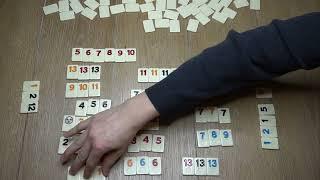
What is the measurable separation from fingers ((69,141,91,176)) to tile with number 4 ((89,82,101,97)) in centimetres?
21

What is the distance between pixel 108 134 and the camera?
870mm

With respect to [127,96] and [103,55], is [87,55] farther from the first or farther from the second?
[127,96]

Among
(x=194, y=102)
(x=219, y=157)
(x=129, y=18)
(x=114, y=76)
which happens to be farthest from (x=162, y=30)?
(x=219, y=157)

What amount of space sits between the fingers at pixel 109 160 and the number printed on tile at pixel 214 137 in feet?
0.84

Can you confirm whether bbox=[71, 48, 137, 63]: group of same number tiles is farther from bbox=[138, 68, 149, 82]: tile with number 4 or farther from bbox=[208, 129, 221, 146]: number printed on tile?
bbox=[208, 129, 221, 146]: number printed on tile

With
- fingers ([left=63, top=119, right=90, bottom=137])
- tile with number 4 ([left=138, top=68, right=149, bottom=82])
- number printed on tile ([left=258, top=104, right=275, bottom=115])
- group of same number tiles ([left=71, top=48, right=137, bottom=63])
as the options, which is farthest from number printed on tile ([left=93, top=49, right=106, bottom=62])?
number printed on tile ([left=258, top=104, right=275, bottom=115])

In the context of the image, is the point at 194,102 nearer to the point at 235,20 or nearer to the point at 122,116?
the point at 122,116

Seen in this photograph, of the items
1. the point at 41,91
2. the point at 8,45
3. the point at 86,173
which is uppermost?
the point at 8,45

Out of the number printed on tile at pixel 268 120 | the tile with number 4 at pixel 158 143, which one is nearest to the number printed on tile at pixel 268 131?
the number printed on tile at pixel 268 120

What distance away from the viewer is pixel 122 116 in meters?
0.90

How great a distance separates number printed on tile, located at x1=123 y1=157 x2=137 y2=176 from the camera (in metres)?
0.97

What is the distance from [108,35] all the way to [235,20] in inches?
16.8

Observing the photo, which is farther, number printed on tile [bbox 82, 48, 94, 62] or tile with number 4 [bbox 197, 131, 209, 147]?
number printed on tile [bbox 82, 48, 94, 62]

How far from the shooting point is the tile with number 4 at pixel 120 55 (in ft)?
3.67
